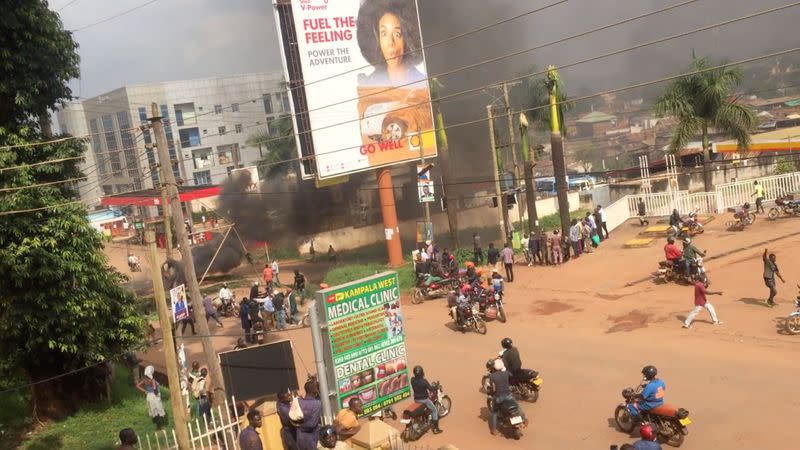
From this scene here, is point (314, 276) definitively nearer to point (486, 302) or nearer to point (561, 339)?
point (486, 302)

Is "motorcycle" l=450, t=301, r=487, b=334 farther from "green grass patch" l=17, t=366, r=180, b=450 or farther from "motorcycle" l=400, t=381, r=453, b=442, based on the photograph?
"green grass patch" l=17, t=366, r=180, b=450

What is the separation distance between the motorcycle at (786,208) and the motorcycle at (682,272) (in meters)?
6.94

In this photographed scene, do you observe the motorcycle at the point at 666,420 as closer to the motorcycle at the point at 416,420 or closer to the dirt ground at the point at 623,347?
the dirt ground at the point at 623,347

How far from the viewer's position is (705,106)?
30.7m

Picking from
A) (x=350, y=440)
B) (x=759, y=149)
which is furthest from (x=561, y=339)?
(x=759, y=149)

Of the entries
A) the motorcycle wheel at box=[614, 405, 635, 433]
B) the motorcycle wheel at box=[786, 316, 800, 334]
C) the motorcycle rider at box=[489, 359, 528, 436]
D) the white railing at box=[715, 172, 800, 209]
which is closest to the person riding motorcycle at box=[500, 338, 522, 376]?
the motorcycle rider at box=[489, 359, 528, 436]

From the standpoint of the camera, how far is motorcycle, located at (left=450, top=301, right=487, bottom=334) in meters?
18.4

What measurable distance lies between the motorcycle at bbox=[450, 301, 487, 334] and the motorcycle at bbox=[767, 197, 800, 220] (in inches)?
524

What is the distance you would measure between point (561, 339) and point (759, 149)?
89.9 ft

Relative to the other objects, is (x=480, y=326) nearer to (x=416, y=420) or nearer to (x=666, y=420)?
(x=416, y=420)

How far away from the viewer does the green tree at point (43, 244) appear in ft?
49.0

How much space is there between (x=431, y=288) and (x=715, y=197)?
1309 cm

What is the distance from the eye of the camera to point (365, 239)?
45062 millimetres

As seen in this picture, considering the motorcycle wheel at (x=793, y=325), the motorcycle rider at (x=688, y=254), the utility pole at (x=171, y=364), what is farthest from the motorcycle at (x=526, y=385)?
the motorcycle rider at (x=688, y=254)
